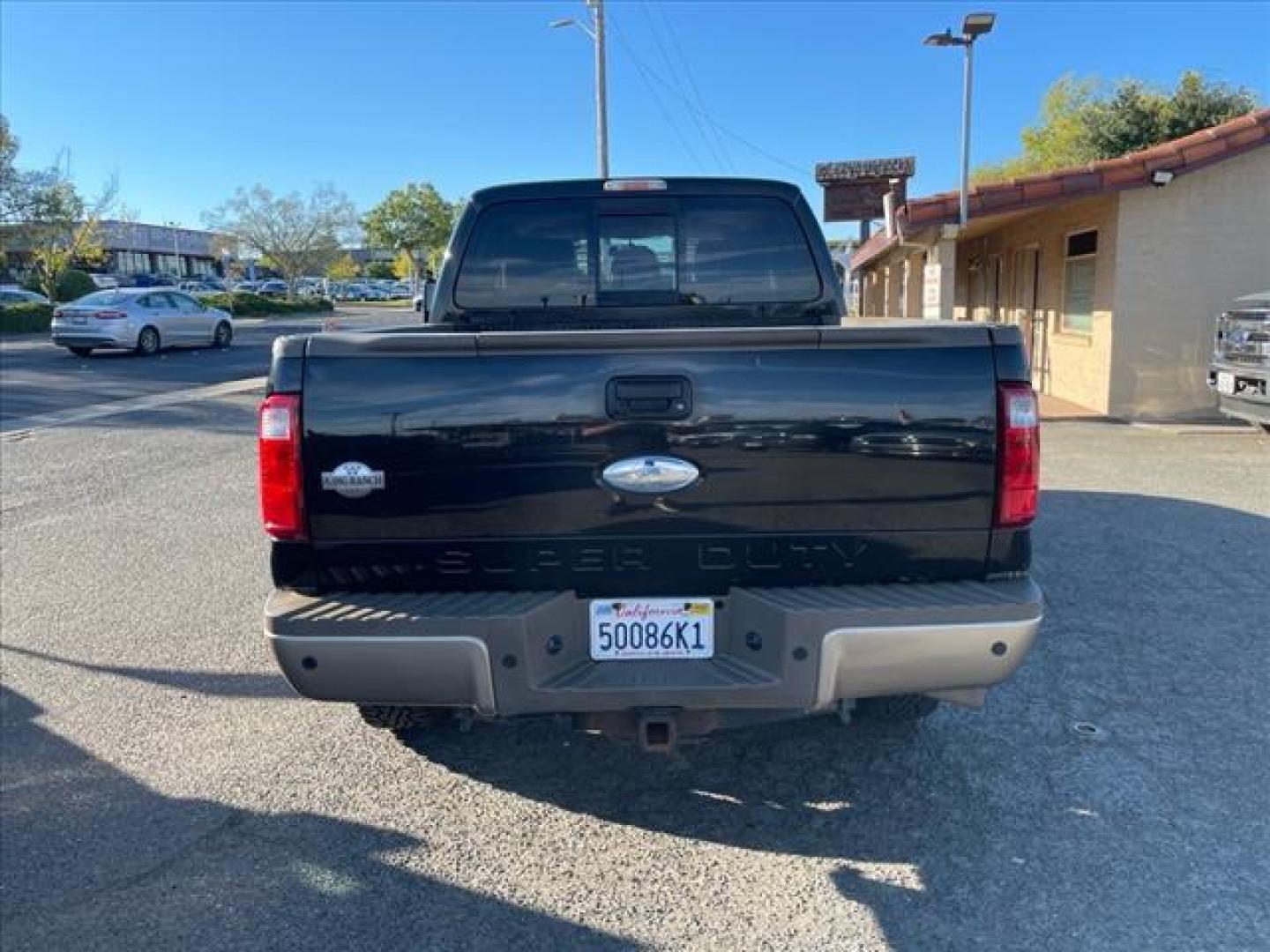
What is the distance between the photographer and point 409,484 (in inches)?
112

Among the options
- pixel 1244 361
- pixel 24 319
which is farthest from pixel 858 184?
pixel 24 319

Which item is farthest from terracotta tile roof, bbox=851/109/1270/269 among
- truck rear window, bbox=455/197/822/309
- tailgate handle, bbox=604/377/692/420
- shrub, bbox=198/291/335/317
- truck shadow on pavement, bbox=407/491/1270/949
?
shrub, bbox=198/291/335/317

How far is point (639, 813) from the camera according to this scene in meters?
3.40

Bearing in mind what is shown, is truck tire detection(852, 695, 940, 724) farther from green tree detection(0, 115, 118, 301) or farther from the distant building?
the distant building

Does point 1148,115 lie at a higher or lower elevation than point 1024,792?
higher

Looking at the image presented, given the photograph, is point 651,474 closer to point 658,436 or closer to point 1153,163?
point 658,436

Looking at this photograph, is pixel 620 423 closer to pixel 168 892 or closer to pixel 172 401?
pixel 168 892

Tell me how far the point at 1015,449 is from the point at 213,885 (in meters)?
2.71

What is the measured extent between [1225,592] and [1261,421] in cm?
546

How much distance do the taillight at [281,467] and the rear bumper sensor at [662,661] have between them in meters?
0.25

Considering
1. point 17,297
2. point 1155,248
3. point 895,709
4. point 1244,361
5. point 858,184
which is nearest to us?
point 895,709

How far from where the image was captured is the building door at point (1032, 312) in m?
15.2

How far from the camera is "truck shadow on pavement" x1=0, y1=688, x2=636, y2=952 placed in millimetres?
2748

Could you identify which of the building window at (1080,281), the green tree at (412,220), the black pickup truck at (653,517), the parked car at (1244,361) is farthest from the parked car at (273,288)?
the black pickup truck at (653,517)
